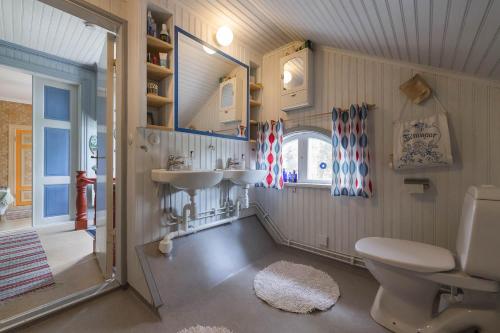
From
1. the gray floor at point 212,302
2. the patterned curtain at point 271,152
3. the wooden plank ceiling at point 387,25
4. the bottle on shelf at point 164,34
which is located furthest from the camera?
the patterned curtain at point 271,152

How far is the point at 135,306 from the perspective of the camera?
1.56 metres

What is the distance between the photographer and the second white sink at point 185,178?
1.54m

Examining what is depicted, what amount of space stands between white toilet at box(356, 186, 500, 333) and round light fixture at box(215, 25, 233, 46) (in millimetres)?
Result: 2193

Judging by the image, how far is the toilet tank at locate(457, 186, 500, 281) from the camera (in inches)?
43.0

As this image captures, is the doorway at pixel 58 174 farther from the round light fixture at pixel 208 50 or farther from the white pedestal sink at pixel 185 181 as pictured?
the round light fixture at pixel 208 50

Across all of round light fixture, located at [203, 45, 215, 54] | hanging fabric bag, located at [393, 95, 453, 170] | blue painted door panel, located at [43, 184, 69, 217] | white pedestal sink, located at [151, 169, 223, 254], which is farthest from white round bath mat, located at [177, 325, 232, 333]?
blue painted door panel, located at [43, 184, 69, 217]

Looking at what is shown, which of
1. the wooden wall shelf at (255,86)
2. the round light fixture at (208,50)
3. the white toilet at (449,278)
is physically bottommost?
the white toilet at (449,278)

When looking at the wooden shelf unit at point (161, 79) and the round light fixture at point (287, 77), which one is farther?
the round light fixture at point (287, 77)

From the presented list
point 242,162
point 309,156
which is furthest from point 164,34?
point 309,156

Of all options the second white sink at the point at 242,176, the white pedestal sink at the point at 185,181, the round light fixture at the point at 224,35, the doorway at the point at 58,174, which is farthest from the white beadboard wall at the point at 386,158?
the doorway at the point at 58,174

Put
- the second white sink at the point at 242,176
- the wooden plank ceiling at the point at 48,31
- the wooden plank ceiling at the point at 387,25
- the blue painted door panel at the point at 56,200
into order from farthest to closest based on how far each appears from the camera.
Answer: the blue painted door panel at the point at 56,200 → the wooden plank ceiling at the point at 48,31 → the second white sink at the point at 242,176 → the wooden plank ceiling at the point at 387,25

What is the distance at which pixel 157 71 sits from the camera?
178 cm

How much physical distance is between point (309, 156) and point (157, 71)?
5.78 feet

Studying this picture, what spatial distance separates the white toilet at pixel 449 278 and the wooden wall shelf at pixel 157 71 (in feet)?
6.56
